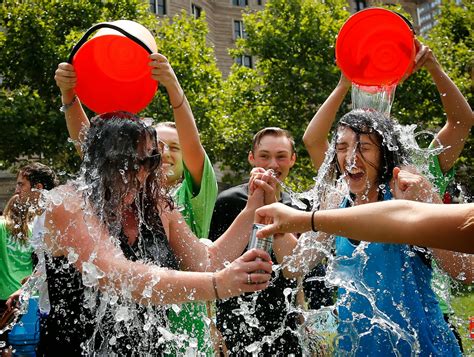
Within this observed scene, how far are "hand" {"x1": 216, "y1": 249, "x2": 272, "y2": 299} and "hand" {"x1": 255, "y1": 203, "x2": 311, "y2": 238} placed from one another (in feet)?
0.26

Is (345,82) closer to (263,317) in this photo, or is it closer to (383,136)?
(383,136)

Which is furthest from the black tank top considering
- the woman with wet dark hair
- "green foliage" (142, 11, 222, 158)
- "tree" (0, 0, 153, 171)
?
"green foliage" (142, 11, 222, 158)

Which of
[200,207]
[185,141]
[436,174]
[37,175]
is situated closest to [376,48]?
[436,174]

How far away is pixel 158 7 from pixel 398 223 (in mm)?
31780

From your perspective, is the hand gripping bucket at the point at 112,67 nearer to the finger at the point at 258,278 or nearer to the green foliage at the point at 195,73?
the finger at the point at 258,278

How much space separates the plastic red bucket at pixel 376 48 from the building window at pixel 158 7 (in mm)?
29152

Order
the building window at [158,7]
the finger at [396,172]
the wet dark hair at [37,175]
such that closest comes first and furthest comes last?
1. the finger at [396,172]
2. the wet dark hair at [37,175]
3. the building window at [158,7]

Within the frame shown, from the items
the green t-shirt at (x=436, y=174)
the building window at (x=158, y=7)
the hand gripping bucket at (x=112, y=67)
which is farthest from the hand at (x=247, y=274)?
the building window at (x=158, y=7)

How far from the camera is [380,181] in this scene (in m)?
2.67

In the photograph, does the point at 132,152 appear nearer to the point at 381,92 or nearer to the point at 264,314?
the point at 264,314

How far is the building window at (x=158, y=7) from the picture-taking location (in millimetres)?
31281

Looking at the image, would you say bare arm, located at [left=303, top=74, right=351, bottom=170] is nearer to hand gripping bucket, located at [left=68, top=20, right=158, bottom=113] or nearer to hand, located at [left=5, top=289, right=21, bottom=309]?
hand gripping bucket, located at [left=68, top=20, right=158, bottom=113]

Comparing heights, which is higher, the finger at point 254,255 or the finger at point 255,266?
the finger at point 254,255

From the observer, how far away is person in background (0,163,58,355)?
495 centimetres
